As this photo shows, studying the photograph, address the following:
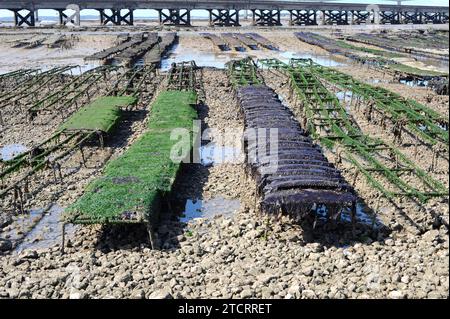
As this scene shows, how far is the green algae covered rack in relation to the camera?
36.5 feet

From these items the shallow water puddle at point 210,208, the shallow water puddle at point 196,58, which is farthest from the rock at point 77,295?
the shallow water puddle at point 196,58

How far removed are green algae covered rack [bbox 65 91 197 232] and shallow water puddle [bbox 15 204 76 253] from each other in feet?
3.60

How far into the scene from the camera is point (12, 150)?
60.8 feet

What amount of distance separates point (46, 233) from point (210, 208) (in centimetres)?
445

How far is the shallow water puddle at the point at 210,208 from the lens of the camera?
13.2 metres

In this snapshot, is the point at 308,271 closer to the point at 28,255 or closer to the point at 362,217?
the point at 362,217

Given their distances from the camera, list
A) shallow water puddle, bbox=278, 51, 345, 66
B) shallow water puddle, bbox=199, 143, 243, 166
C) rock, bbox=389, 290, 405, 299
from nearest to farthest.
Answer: rock, bbox=389, 290, 405, 299 → shallow water puddle, bbox=199, 143, 243, 166 → shallow water puddle, bbox=278, 51, 345, 66

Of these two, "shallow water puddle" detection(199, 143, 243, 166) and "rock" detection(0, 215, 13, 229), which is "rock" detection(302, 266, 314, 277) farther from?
"rock" detection(0, 215, 13, 229)

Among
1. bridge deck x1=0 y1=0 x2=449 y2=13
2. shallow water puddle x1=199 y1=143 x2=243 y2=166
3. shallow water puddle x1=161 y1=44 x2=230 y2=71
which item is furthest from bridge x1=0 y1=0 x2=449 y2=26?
shallow water puddle x1=199 y1=143 x2=243 y2=166

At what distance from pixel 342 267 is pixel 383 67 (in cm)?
2844

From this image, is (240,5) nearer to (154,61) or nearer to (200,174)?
(154,61)

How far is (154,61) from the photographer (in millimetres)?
37062

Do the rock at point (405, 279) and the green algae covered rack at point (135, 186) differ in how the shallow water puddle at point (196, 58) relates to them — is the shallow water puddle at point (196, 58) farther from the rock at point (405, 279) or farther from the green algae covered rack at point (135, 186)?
the rock at point (405, 279)
